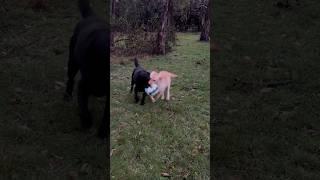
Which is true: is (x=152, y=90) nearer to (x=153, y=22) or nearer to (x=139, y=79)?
(x=139, y=79)

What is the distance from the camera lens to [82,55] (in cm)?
674

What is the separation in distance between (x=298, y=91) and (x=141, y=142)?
417 centimetres

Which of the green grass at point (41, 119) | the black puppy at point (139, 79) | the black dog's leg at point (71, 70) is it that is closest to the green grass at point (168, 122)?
the black puppy at point (139, 79)

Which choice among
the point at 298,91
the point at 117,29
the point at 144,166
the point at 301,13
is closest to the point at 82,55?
the point at 117,29

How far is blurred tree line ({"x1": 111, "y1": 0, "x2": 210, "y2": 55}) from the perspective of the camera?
19.4 ft

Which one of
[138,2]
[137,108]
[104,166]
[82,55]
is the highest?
[138,2]

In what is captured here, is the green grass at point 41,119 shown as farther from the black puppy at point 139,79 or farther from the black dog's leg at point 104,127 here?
the black puppy at point 139,79

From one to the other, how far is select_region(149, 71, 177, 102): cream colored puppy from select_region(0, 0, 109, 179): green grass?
1.00 m

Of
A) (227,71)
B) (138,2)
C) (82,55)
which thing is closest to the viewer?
(138,2)

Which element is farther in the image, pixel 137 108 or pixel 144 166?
pixel 137 108

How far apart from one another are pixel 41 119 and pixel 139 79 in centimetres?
162

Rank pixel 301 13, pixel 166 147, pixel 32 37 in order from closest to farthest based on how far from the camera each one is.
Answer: pixel 166 147 < pixel 32 37 < pixel 301 13

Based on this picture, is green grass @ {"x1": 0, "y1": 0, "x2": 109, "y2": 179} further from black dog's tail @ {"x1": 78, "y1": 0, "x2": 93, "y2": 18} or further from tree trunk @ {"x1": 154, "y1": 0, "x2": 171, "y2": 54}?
tree trunk @ {"x1": 154, "y1": 0, "x2": 171, "y2": 54}

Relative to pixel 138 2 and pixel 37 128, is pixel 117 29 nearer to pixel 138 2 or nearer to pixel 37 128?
pixel 138 2
